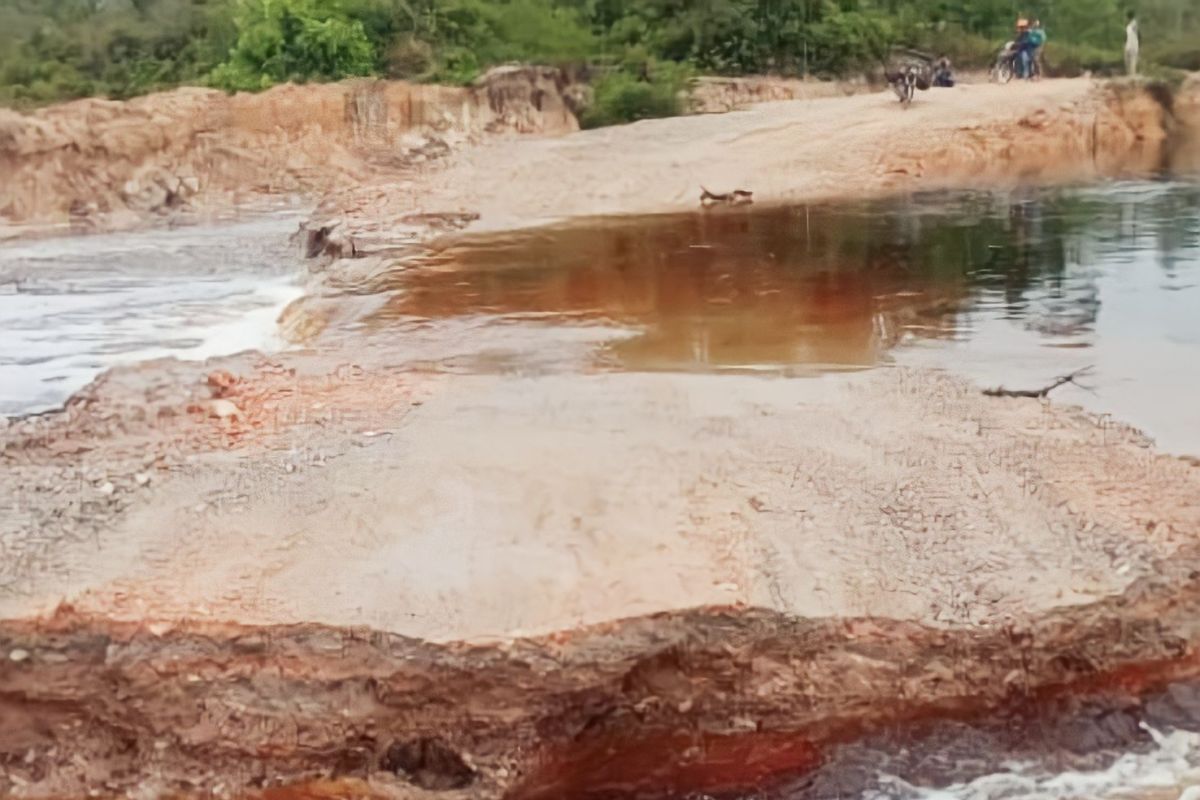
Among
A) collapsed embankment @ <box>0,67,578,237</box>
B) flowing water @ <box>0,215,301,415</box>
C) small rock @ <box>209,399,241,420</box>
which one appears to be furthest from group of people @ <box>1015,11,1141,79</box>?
small rock @ <box>209,399,241,420</box>

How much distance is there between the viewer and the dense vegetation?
10.9ft

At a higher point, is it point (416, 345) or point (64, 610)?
point (416, 345)

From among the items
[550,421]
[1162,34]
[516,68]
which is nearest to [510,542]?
[550,421]

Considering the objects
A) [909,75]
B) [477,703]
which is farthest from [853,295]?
[477,703]

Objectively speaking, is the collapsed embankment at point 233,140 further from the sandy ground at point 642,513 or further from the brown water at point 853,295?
the sandy ground at point 642,513

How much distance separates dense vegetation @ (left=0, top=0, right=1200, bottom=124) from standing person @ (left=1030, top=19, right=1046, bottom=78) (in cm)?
3

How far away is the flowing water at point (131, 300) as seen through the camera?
335cm

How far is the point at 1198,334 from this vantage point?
347 centimetres

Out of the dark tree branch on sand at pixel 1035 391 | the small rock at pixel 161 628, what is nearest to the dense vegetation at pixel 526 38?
the dark tree branch on sand at pixel 1035 391

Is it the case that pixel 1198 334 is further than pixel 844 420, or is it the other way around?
pixel 1198 334

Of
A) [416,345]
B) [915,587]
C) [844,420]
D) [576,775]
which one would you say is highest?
[416,345]

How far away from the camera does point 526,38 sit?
3.47 metres

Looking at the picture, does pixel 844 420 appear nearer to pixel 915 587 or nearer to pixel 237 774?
pixel 915 587

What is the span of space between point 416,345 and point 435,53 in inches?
31.3
